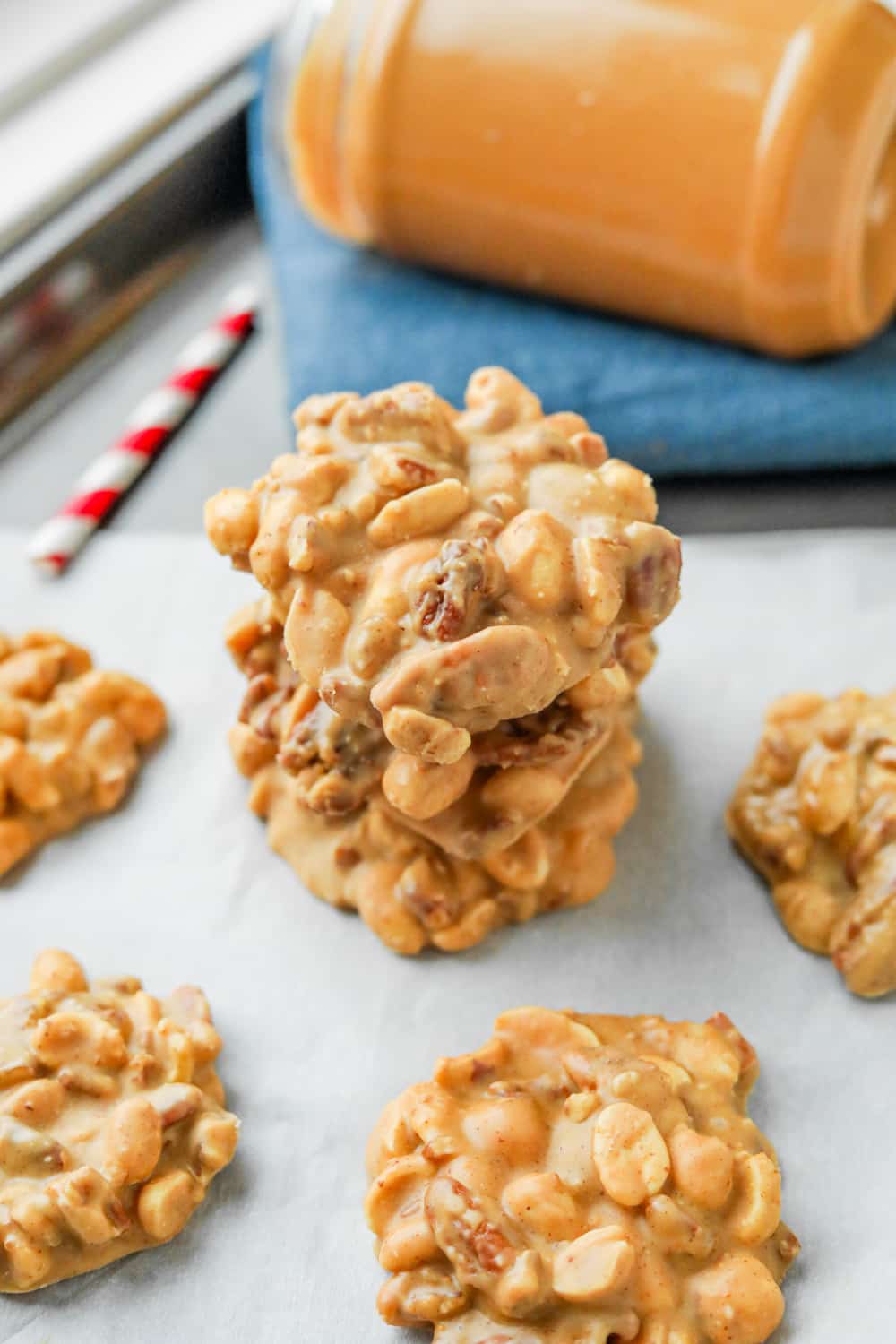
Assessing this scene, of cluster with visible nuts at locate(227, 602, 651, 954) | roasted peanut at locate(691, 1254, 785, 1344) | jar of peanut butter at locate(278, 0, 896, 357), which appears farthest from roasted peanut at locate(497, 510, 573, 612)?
jar of peanut butter at locate(278, 0, 896, 357)

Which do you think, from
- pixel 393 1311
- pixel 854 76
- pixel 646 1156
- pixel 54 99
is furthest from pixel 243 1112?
pixel 54 99

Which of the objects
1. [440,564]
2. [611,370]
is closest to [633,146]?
[611,370]

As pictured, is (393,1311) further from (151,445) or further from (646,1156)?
(151,445)

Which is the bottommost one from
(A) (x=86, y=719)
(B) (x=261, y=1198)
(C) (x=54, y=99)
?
(B) (x=261, y=1198)

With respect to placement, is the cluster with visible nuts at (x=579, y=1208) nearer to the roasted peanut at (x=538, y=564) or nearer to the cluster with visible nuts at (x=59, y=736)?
the roasted peanut at (x=538, y=564)

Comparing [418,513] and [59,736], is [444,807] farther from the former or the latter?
[59,736]

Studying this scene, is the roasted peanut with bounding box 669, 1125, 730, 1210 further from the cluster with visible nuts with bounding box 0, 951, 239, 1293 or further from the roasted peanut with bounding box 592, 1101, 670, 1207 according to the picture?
the cluster with visible nuts with bounding box 0, 951, 239, 1293

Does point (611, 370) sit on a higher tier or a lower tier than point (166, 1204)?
higher
